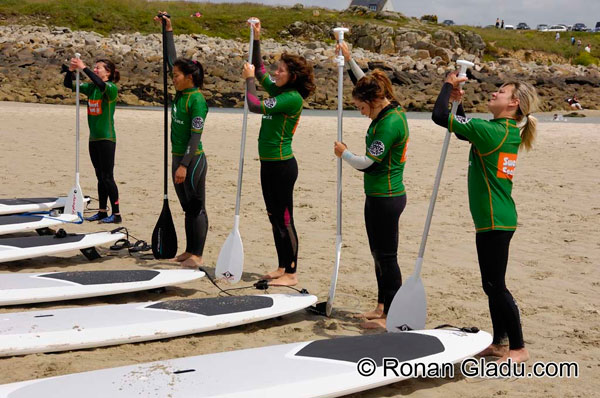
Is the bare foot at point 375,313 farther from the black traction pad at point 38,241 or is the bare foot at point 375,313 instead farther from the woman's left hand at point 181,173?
the black traction pad at point 38,241

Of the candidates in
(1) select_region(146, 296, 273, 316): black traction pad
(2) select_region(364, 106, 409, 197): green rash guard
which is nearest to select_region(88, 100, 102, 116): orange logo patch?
(1) select_region(146, 296, 273, 316): black traction pad

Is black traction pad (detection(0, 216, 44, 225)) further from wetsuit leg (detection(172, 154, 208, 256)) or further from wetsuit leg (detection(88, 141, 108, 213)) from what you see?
wetsuit leg (detection(172, 154, 208, 256))

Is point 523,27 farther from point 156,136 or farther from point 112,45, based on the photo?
point 156,136

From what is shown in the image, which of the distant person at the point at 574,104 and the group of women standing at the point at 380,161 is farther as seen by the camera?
the distant person at the point at 574,104

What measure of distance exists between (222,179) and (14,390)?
707cm

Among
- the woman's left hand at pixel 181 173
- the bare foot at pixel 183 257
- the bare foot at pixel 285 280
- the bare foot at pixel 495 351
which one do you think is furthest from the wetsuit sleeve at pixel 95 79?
the bare foot at pixel 495 351

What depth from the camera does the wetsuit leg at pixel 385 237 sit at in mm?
4289

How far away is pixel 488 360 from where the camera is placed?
401cm

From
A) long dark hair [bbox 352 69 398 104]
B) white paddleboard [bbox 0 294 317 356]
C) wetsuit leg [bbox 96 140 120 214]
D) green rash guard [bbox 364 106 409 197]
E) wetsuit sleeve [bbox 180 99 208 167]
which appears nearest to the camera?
white paddleboard [bbox 0 294 317 356]

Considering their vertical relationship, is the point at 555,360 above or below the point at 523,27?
below

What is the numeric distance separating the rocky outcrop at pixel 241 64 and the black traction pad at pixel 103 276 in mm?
16343

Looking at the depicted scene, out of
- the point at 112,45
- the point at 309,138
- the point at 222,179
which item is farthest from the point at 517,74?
the point at 222,179

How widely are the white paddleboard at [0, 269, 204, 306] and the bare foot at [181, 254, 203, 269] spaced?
49 centimetres

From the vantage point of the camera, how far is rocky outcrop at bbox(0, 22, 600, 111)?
24094 millimetres
